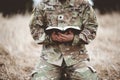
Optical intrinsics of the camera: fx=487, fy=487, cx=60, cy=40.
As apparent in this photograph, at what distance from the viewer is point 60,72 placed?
5.60 m

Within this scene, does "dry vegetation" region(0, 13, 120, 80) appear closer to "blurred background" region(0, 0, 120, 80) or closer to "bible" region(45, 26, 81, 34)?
"blurred background" region(0, 0, 120, 80)

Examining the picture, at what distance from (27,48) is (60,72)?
345 cm

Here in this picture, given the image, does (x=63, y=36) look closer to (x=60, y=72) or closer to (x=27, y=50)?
(x=60, y=72)

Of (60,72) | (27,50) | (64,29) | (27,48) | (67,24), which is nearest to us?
(64,29)

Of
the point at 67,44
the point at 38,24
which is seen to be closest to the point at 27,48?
the point at 38,24

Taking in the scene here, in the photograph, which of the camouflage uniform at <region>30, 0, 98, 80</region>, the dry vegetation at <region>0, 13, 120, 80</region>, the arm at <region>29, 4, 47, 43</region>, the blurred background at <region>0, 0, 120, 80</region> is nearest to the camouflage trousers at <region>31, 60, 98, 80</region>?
the camouflage uniform at <region>30, 0, 98, 80</region>

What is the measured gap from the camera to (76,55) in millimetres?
5555

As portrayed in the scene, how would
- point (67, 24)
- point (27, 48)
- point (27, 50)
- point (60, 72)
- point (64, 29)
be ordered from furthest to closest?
point (27, 48)
point (27, 50)
point (60, 72)
point (67, 24)
point (64, 29)

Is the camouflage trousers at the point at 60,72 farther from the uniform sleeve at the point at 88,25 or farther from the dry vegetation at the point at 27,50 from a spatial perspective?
the dry vegetation at the point at 27,50

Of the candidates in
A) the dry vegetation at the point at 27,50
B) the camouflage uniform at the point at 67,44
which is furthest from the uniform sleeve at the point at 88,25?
the dry vegetation at the point at 27,50

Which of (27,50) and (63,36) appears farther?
(27,50)

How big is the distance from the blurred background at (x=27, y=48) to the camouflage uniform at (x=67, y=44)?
1.65 feet

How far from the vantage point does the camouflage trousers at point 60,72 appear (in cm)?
548

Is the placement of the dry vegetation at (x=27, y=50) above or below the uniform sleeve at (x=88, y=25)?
below
